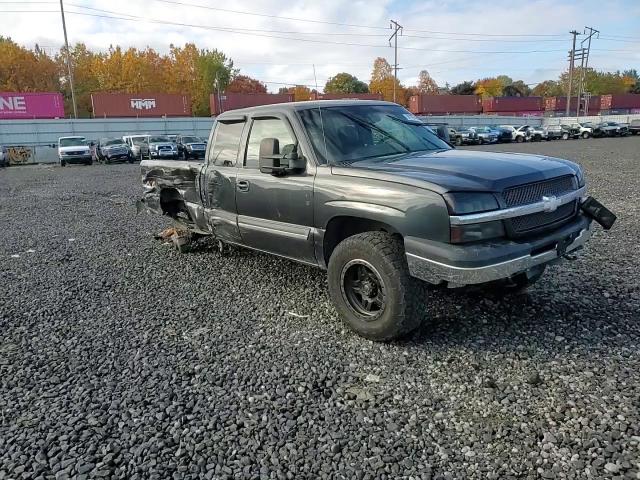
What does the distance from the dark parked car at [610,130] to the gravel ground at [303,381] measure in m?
46.2

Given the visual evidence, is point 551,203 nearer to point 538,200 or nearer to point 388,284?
point 538,200

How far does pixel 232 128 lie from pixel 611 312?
13.3ft

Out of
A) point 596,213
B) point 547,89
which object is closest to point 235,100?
point 596,213

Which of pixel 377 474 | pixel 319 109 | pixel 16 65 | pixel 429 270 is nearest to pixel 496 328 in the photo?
pixel 429 270

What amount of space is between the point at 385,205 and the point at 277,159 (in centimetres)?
116

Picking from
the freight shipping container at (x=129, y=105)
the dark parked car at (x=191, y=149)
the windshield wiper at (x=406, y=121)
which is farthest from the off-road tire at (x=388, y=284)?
the freight shipping container at (x=129, y=105)

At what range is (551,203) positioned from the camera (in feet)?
11.7

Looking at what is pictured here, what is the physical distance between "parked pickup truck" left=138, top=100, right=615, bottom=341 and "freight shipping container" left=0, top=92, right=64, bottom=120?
134 ft

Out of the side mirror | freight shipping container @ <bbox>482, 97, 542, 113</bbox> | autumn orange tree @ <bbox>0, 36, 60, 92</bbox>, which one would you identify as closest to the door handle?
the side mirror

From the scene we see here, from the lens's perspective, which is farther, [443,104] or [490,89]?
[490,89]

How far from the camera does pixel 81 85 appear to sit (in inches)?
2630

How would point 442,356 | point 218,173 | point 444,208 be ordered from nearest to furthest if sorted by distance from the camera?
1. point 444,208
2. point 442,356
3. point 218,173

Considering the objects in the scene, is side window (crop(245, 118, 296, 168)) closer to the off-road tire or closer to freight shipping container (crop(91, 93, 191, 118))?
the off-road tire

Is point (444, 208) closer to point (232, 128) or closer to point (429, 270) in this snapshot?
point (429, 270)
